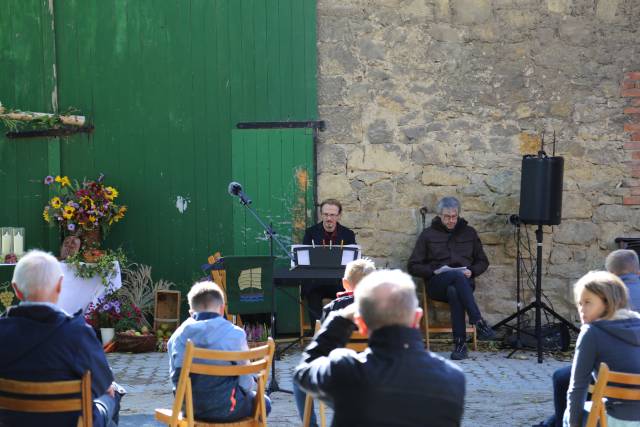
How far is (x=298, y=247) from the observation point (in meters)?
6.57

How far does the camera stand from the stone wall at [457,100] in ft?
25.8

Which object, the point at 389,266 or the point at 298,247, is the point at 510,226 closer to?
the point at 389,266

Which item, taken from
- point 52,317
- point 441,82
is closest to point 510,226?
point 441,82

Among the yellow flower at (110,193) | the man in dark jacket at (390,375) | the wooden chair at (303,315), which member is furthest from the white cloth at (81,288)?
the man in dark jacket at (390,375)

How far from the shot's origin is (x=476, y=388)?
6.03 metres

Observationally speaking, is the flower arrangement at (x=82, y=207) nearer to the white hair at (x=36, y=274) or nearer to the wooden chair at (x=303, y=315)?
the wooden chair at (x=303, y=315)

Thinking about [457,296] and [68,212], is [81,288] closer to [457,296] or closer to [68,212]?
[68,212]

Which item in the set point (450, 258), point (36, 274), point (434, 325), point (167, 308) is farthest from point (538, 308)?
point (36, 274)

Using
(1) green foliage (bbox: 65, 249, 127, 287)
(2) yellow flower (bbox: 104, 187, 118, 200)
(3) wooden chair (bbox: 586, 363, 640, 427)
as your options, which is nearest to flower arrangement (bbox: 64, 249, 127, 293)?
(1) green foliage (bbox: 65, 249, 127, 287)

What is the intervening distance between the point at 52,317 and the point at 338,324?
1.12 m

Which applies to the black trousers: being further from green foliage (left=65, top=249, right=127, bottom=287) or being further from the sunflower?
the sunflower

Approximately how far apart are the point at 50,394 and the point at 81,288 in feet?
14.4

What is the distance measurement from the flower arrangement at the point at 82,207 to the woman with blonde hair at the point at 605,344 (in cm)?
496

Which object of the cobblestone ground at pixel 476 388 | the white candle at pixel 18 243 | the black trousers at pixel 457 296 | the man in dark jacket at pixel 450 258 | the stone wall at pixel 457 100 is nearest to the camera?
the cobblestone ground at pixel 476 388
